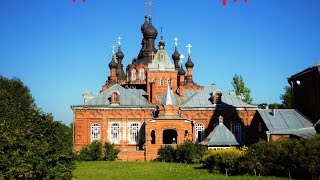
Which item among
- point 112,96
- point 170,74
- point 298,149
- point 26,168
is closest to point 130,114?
point 112,96

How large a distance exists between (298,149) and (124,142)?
2370 cm

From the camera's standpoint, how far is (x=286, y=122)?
3356 centimetres

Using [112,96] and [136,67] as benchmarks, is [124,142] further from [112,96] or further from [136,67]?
[136,67]

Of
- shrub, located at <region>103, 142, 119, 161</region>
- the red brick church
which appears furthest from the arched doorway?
shrub, located at <region>103, 142, 119, 161</region>

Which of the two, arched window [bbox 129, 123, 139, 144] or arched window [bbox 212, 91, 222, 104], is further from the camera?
arched window [bbox 212, 91, 222, 104]

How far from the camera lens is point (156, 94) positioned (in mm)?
46000

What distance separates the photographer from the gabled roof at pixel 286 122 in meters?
31.2

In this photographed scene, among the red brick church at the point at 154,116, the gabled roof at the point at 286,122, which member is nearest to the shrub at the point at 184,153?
the red brick church at the point at 154,116

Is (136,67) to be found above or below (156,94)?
above

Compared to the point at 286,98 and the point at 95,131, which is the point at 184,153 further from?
the point at 286,98

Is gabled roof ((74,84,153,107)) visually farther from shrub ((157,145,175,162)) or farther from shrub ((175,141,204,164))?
shrub ((175,141,204,164))

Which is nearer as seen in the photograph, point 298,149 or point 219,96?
point 298,149

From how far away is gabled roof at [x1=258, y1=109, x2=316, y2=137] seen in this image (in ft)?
102

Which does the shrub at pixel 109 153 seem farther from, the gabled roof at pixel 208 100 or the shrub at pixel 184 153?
the gabled roof at pixel 208 100
